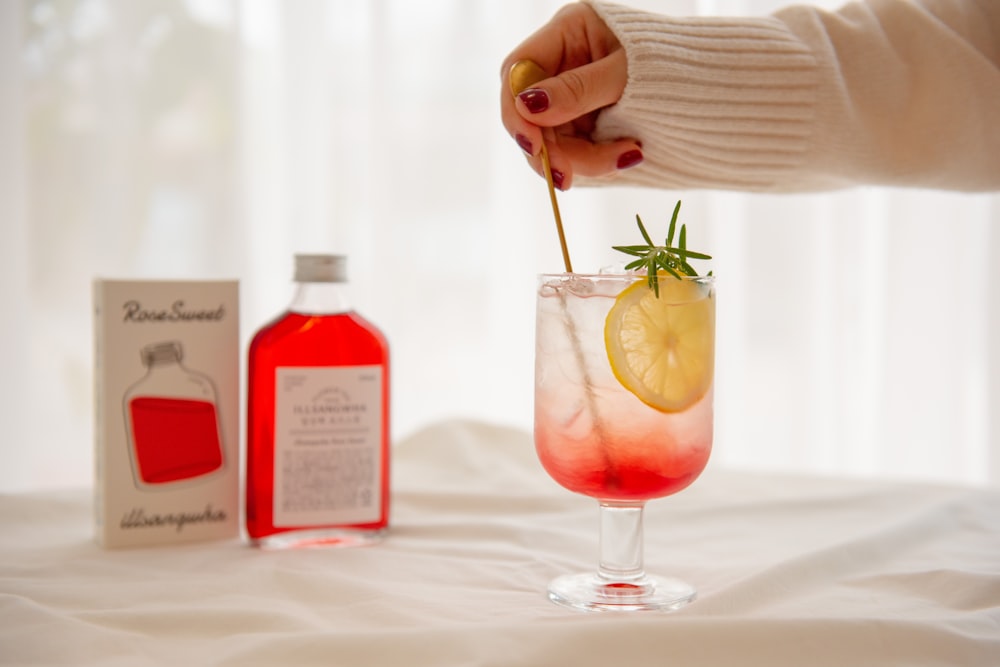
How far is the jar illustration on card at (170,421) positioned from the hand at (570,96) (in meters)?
0.42

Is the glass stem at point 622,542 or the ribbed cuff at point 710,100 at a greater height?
the ribbed cuff at point 710,100

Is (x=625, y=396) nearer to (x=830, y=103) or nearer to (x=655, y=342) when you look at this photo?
(x=655, y=342)

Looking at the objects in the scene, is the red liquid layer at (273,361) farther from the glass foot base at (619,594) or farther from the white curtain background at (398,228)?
the white curtain background at (398,228)

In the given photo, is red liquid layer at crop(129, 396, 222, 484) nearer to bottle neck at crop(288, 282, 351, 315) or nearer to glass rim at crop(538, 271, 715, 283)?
bottle neck at crop(288, 282, 351, 315)

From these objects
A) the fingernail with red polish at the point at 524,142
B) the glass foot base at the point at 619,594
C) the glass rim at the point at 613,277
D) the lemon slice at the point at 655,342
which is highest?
the fingernail with red polish at the point at 524,142

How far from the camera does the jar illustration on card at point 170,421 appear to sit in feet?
3.04

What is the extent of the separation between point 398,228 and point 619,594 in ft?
4.29

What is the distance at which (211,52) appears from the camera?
1.88 metres

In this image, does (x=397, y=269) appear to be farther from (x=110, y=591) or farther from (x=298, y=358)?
(x=110, y=591)

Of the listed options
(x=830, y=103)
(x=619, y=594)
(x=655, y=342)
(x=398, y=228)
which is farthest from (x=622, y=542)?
(x=398, y=228)

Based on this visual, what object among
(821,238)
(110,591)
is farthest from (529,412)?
(110,591)

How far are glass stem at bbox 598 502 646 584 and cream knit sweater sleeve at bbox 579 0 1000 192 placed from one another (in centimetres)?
41

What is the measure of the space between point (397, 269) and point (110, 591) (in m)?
1.23

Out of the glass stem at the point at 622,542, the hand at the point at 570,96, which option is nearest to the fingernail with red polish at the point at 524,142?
the hand at the point at 570,96
